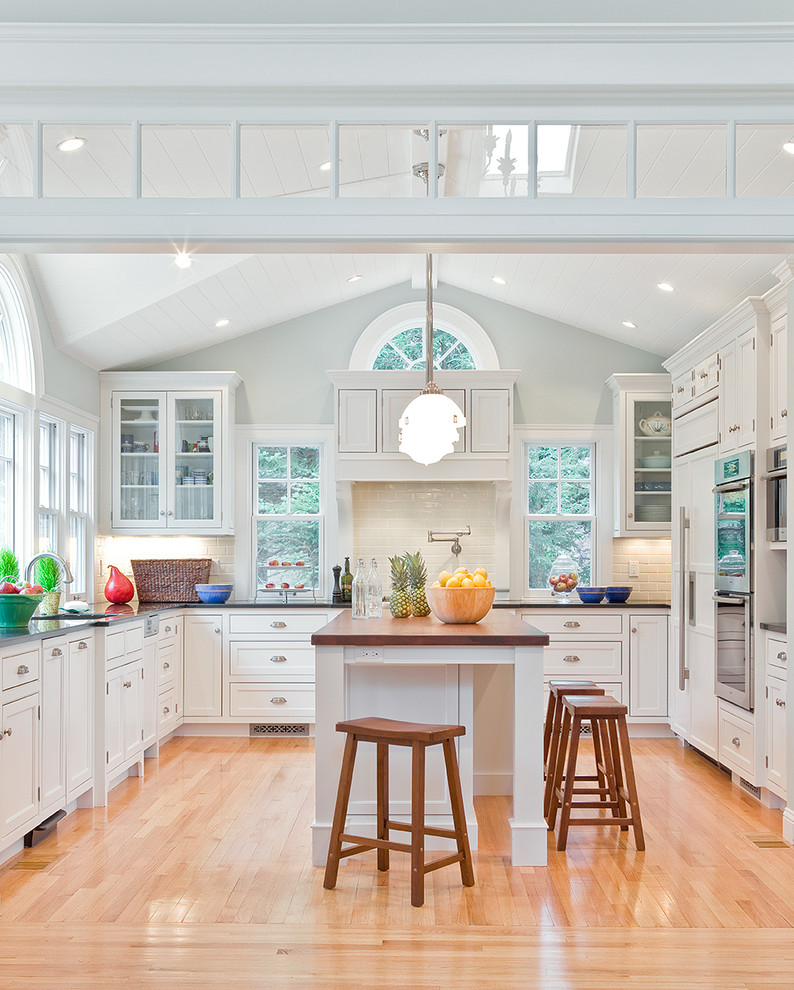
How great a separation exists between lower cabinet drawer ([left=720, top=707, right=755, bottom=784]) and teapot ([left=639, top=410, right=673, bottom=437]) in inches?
→ 90.4

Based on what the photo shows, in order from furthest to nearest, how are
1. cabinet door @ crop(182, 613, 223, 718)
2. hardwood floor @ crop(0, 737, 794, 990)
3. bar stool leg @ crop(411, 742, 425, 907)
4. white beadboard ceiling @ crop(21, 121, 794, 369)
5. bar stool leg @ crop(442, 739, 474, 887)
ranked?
cabinet door @ crop(182, 613, 223, 718) → bar stool leg @ crop(442, 739, 474, 887) → bar stool leg @ crop(411, 742, 425, 907) → hardwood floor @ crop(0, 737, 794, 990) → white beadboard ceiling @ crop(21, 121, 794, 369)

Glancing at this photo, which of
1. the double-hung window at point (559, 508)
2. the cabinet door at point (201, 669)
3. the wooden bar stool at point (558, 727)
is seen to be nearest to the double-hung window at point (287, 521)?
the cabinet door at point (201, 669)

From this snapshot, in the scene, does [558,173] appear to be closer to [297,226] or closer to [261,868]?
[297,226]

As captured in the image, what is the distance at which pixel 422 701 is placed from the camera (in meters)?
4.13

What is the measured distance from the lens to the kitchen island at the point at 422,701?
3885 millimetres

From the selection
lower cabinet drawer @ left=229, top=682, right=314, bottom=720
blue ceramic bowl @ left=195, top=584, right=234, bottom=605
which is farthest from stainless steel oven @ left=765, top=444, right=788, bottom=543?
blue ceramic bowl @ left=195, top=584, right=234, bottom=605

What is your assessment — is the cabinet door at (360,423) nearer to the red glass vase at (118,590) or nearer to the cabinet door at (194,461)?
the cabinet door at (194,461)

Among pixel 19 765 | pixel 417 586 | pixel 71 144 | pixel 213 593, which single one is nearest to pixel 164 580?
pixel 213 593

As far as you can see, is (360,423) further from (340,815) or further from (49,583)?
(340,815)

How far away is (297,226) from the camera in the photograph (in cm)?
247

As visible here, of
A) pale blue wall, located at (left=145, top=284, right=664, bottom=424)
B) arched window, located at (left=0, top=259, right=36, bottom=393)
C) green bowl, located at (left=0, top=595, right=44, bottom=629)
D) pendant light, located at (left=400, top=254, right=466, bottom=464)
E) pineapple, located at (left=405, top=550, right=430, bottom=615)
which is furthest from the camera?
pale blue wall, located at (left=145, top=284, right=664, bottom=424)

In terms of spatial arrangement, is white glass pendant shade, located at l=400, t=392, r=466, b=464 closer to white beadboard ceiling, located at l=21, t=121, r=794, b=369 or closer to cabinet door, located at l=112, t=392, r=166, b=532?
white beadboard ceiling, located at l=21, t=121, r=794, b=369

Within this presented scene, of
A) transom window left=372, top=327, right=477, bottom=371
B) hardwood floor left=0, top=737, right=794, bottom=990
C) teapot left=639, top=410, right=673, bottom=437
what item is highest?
transom window left=372, top=327, right=477, bottom=371

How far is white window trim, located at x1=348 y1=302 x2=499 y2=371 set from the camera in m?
7.29
